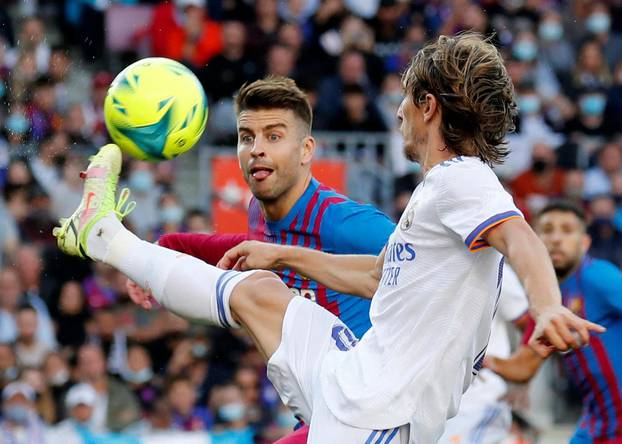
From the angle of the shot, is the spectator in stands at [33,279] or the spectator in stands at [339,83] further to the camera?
the spectator in stands at [339,83]

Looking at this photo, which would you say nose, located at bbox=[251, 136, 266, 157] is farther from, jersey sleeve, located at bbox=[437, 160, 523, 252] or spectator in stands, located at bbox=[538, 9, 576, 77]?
spectator in stands, located at bbox=[538, 9, 576, 77]

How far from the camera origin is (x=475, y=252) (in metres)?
4.25

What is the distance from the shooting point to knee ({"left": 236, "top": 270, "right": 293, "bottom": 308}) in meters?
4.69

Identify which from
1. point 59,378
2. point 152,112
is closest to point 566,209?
point 152,112

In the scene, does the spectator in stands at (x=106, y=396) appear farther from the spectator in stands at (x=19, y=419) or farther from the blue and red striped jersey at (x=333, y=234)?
the blue and red striped jersey at (x=333, y=234)

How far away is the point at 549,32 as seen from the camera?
1403cm

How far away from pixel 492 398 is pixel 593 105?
589cm

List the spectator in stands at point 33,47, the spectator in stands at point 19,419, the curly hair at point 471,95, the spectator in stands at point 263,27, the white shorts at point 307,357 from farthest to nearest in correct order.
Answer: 1. the spectator in stands at point 263,27
2. the spectator in stands at point 33,47
3. the spectator in stands at point 19,419
4. the white shorts at point 307,357
5. the curly hair at point 471,95

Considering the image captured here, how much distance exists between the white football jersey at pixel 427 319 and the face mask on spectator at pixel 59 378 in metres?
5.76

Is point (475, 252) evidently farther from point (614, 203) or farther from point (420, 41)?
point (420, 41)

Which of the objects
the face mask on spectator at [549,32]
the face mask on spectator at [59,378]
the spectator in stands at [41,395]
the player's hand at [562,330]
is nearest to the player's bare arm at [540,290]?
the player's hand at [562,330]

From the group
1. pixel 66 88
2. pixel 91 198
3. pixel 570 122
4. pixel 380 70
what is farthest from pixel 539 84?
pixel 91 198

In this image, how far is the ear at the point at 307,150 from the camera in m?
5.94

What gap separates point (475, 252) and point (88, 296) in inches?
270
